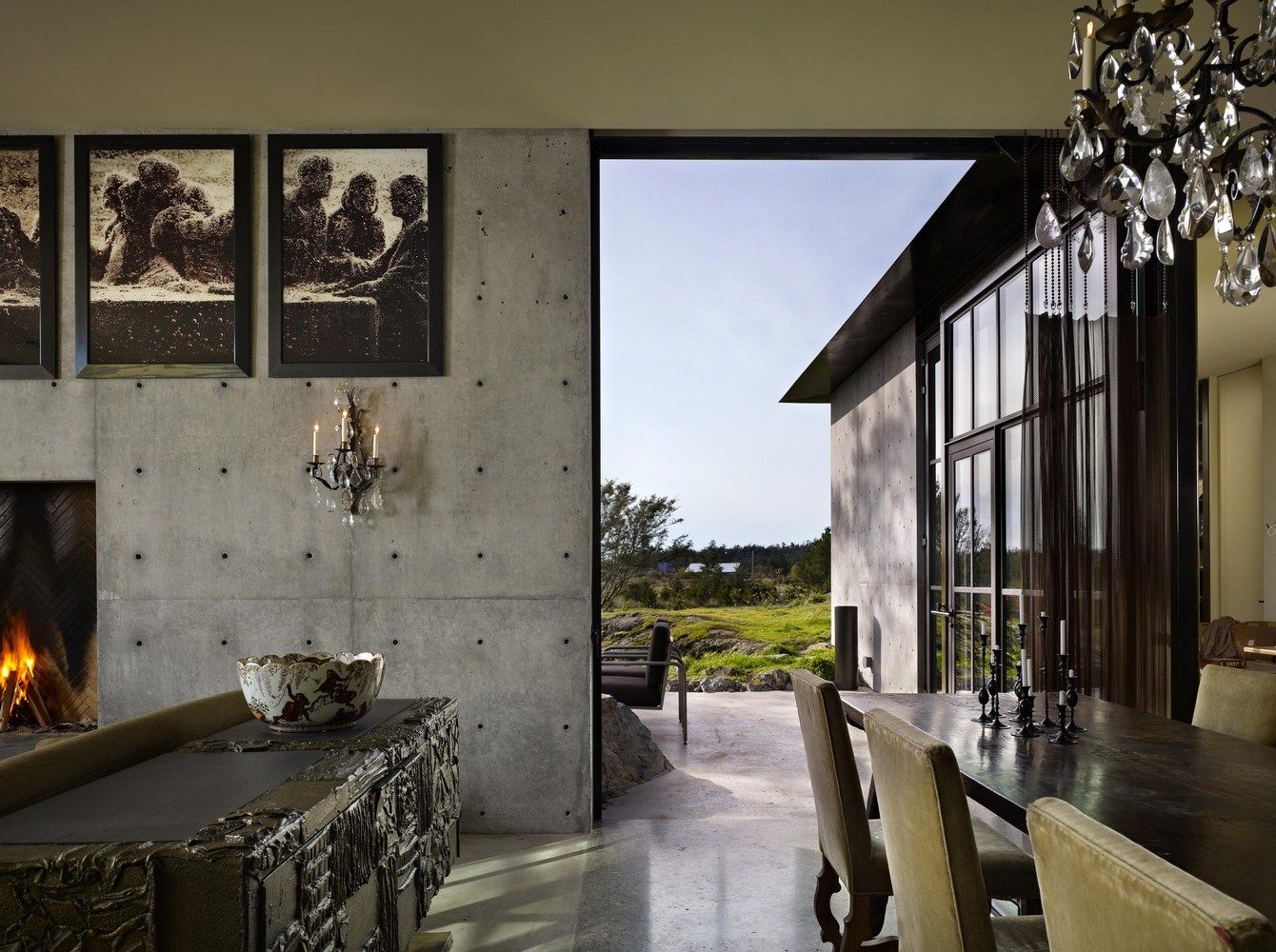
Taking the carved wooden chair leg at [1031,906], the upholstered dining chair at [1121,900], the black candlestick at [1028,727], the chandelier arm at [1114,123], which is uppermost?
the chandelier arm at [1114,123]

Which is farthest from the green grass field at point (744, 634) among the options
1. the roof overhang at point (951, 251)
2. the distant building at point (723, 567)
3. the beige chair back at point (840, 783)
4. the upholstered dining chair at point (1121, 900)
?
the upholstered dining chair at point (1121, 900)

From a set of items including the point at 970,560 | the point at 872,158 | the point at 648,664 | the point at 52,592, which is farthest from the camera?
the point at 970,560

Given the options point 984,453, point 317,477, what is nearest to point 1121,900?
point 317,477

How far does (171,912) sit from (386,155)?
3713 mm

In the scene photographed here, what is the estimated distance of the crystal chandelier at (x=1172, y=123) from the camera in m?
1.99

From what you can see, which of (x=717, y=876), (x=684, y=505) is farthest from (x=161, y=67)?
(x=684, y=505)

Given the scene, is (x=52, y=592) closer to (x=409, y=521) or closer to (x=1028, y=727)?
(x=409, y=521)

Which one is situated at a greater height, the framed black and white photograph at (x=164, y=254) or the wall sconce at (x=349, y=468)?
the framed black and white photograph at (x=164, y=254)

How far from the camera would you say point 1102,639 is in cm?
405

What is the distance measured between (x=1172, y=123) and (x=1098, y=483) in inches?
81.2

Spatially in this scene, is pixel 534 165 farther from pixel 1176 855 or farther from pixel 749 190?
pixel 749 190

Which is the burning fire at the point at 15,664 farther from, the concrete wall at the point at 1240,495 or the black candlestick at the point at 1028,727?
the concrete wall at the point at 1240,495

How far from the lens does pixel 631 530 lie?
1208 cm

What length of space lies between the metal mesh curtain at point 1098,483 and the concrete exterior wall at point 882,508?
2.93m
